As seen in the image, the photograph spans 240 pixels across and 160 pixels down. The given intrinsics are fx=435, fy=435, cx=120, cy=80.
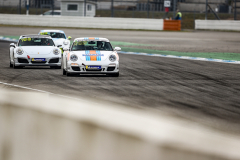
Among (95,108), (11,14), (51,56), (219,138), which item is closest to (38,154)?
(95,108)

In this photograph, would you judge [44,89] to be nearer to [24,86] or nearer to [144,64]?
[24,86]

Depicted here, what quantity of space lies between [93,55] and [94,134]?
942cm

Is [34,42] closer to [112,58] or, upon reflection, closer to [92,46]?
[92,46]

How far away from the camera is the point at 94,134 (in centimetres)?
275

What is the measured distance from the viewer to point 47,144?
2.97m

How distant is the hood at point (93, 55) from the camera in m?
12.0

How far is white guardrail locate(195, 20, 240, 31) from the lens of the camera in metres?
40.8

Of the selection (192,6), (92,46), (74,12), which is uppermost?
(192,6)

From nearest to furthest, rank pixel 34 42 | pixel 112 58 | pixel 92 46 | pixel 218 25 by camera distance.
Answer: pixel 112 58 → pixel 92 46 → pixel 34 42 → pixel 218 25

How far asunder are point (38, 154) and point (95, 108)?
0.59m

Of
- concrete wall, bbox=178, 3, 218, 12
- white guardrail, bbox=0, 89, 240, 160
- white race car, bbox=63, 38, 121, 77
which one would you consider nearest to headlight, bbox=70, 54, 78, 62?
white race car, bbox=63, 38, 121, 77

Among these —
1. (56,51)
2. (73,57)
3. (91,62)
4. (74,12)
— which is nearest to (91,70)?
(91,62)

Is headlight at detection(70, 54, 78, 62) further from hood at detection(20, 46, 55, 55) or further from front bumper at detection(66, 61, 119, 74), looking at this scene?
hood at detection(20, 46, 55, 55)

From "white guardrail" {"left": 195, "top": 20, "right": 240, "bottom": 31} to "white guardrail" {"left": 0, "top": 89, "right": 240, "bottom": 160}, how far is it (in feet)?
130
